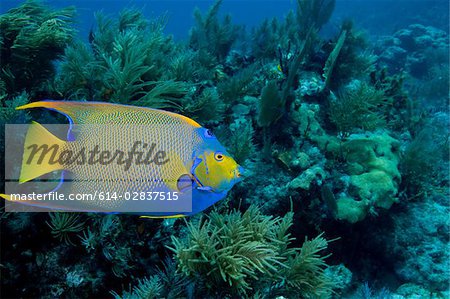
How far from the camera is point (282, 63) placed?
5.69 metres

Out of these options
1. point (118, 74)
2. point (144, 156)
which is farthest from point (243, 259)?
point (118, 74)

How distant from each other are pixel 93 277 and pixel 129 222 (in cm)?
49

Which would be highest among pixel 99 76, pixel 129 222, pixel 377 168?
pixel 99 76

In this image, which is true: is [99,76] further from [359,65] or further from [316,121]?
[359,65]

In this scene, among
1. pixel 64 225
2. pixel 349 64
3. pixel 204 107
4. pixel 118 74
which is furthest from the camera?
pixel 349 64

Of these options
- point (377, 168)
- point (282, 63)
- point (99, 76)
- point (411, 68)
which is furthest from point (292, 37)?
point (411, 68)

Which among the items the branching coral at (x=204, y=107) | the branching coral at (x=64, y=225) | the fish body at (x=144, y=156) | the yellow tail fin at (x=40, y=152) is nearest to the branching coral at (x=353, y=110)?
the branching coral at (x=204, y=107)

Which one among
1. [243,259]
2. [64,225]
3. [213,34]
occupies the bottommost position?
[64,225]

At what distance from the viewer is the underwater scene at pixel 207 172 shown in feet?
5.17

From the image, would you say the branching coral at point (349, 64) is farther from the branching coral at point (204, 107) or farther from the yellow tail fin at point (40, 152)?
the yellow tail fin at point (40, 152)

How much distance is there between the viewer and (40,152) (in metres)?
1.41

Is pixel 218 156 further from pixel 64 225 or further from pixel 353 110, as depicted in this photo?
pixel 353 110

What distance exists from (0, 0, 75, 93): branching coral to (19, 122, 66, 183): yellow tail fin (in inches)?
94.7

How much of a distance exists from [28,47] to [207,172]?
3060mm
